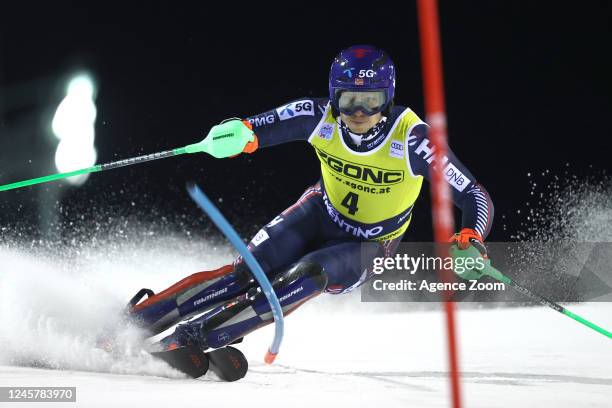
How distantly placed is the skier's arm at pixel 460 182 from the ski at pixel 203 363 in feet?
3.73

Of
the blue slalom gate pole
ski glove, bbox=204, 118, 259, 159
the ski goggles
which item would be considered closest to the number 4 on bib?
the ski goggles

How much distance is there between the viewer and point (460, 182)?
3484 mm

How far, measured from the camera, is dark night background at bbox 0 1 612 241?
6.10m

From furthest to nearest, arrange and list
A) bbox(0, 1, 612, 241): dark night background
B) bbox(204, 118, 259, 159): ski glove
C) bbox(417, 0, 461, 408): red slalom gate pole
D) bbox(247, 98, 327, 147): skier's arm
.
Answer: bbox(0, 1, 612, 241): dark night background → bbox(247, 98, 327, 147): skier's arm → bbox(204, 118, 259, 159): ski glove → bbox(417, 0, 461, 408): red slalom gate pole

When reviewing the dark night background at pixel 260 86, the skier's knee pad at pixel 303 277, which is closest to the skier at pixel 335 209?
the skier's knee pad at pixel 303 277

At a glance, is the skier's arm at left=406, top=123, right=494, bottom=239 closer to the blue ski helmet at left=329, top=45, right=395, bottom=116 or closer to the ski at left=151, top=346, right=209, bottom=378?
the blue ski helmet at left=329, top=45, right=395, bottom=116

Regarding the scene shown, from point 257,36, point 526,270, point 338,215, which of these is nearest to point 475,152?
point 526,270

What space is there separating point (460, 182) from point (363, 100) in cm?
58

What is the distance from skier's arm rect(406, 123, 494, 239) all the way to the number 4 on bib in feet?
1.06

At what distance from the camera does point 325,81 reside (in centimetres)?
650

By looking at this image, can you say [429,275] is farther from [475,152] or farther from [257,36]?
[257,36]

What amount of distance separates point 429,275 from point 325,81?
6.14ft

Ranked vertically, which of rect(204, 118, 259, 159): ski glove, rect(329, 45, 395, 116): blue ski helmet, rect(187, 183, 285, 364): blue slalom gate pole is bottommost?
rect(187, 183, 285, 364): blue slalom gate pole

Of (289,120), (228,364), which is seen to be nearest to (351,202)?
(289,120)
